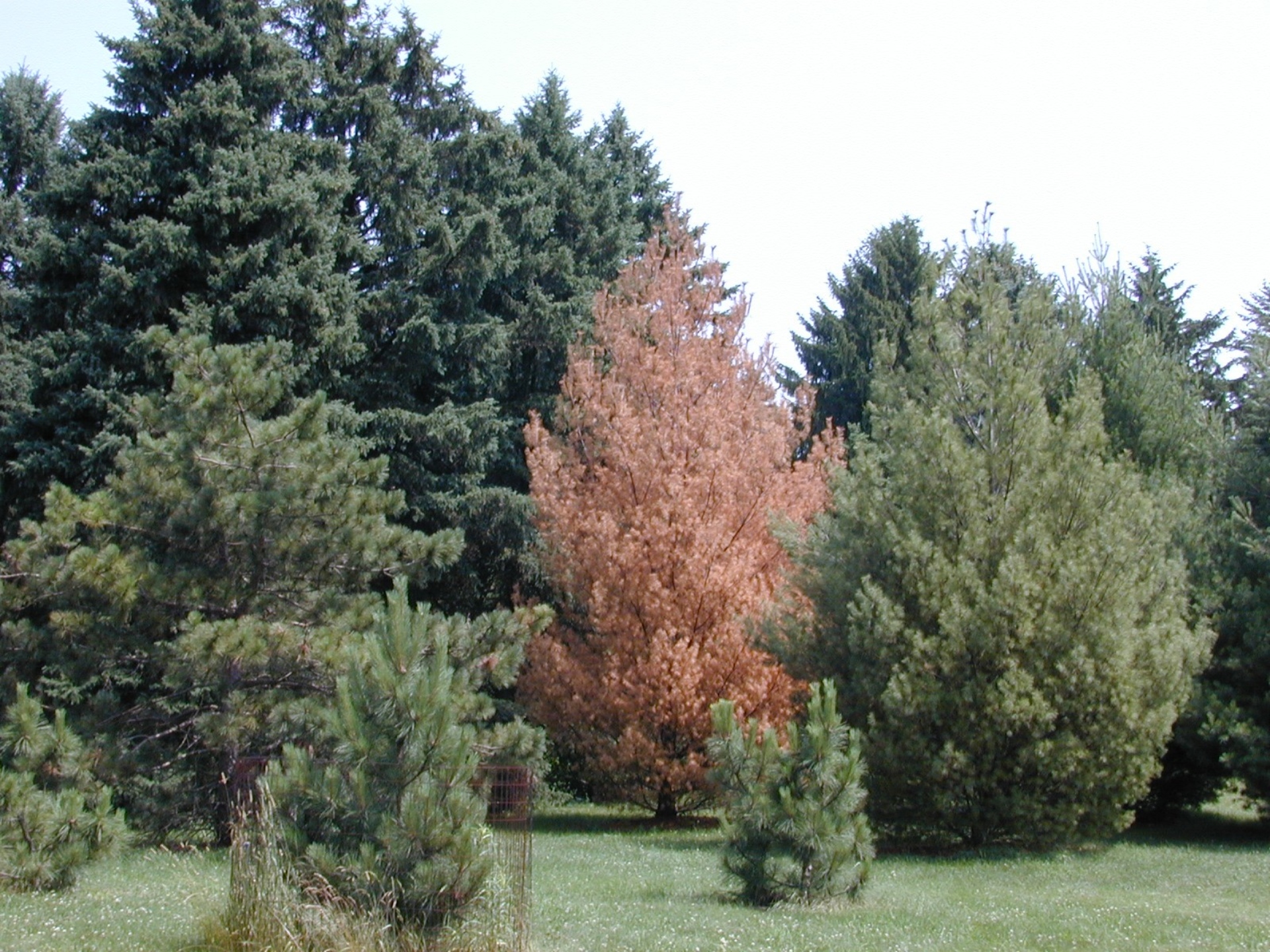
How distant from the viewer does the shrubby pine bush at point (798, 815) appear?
33.4 feet

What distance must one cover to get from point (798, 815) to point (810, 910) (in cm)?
80

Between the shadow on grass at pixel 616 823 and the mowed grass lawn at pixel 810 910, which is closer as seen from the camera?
the mowed grass lawn at pixel 810 910

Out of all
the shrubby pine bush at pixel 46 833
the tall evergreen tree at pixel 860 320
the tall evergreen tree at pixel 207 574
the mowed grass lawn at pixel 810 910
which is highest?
the tall evergreen tree at pixel 860 320

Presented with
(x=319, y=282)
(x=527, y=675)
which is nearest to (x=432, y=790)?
(x=527, y=675)

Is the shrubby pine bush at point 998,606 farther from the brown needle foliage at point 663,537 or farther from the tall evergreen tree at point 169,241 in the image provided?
the tall evergreen tree at point 169,241

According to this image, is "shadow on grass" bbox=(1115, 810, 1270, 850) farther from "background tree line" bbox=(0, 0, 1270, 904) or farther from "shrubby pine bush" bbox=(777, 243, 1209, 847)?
"shrubby pine bush" bbox=(777, 243, 1209, 847)

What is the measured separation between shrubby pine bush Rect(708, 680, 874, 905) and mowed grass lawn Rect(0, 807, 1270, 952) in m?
0.27

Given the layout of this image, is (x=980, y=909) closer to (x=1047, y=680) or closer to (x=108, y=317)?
(x=1047, y=680)

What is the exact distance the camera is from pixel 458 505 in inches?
893

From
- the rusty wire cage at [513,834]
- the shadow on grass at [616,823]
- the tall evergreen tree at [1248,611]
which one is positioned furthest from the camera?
the shadow on grass at [616,823]

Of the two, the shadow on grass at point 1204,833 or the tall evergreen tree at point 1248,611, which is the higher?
the tall evergreen tree at point 1248,611

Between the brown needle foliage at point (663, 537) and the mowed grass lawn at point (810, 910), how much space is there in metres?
2.46

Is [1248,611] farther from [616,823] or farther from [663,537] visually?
[616,823]

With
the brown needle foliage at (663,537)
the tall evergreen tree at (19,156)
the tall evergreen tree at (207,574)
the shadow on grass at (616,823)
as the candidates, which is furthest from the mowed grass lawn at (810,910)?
the tall evergreen tree at (19,156)
